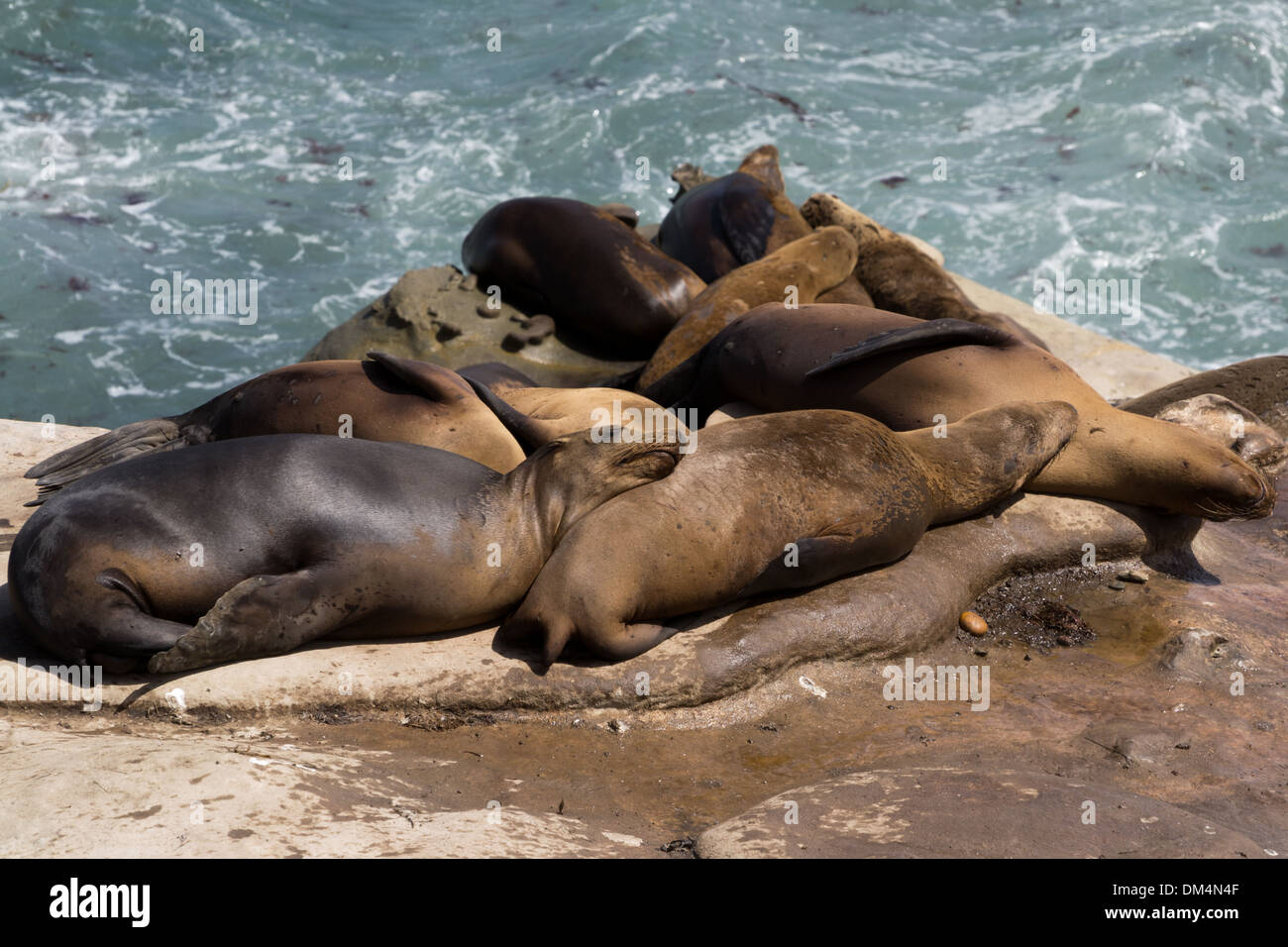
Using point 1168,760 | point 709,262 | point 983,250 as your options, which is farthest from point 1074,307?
point 1168,760

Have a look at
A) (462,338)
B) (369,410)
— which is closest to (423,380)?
(369,410)

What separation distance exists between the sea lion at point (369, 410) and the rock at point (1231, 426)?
3.84m

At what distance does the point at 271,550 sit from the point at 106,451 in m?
2.07

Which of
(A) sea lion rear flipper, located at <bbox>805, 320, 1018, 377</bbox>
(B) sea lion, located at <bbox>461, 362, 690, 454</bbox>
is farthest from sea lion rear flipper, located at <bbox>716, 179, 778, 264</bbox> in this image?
(B) sea lion, located at <bbox>461, 362, 690, 454</bbox>

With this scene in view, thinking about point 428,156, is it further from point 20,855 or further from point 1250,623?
point 20,855

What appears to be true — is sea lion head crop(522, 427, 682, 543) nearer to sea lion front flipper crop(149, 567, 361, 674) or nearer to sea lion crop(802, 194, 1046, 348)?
sea lion front flipper crop(149, 567, 361, 674)

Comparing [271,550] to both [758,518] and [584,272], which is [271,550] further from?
[584,272]

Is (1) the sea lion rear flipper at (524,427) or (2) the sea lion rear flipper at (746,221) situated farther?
(2) the sea lion rear flipper at (746,221)

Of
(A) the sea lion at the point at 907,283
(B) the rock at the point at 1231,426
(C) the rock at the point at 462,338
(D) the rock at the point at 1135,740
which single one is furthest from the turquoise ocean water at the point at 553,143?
(D) the rock at the point at 1135,740

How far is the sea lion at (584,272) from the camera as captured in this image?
7.85 meters

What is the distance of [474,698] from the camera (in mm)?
4105

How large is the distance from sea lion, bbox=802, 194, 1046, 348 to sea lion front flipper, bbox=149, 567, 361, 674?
167 inches

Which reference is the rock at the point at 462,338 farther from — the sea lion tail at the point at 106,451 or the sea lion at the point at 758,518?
the sea lion at the point at 758,518

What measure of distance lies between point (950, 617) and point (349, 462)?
8.12 feet
